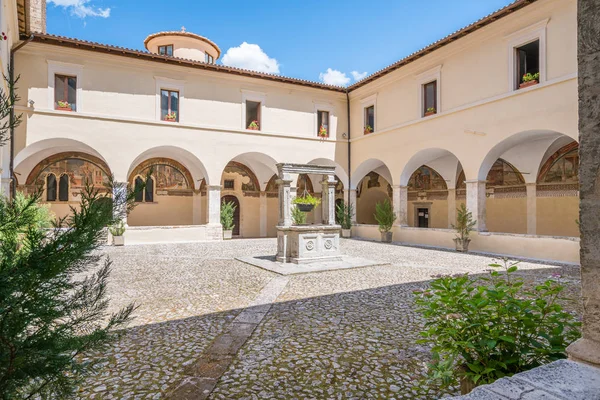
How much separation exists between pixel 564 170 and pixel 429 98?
5.59 meters

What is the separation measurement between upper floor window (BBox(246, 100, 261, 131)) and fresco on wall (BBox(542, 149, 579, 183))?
11708mm

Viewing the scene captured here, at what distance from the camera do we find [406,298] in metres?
5.66

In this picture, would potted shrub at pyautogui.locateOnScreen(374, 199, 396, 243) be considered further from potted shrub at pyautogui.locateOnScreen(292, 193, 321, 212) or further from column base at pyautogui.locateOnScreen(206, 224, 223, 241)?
column base at pyautogui.locateOnScreen(206, 224, 223, 241)

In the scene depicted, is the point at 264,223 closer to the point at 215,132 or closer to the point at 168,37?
the point at 215,132

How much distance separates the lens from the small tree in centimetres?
133

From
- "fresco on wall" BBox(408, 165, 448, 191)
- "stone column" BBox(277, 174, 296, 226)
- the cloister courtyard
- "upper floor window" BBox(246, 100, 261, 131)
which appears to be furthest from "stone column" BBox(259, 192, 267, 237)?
the cloister courtyard

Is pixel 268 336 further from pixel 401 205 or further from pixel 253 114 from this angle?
pixel 253 114

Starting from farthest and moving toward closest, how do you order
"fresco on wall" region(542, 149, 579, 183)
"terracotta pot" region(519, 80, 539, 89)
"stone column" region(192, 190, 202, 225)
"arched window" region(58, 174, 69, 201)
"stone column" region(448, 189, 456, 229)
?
"stone column" region(192, 190, 202, 225)
"stone column" region(448, 189, 456, 229)
"arched window" region(58, 174, 69, 201)
"fresco on wall" region(542, 149, 579, 183)
"terracotta pot" region(519, 80, 539, 89)

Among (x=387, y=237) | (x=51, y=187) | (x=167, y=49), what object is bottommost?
(x=387, y=237)

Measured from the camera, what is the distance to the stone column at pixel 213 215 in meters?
14.7

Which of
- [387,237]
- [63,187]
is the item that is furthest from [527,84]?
[63,187]

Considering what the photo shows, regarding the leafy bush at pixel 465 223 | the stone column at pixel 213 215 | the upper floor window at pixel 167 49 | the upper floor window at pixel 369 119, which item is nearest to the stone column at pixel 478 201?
the leafy bush at pixel 465 223

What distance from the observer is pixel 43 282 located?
1380 mm

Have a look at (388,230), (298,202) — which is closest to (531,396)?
(298,202)
